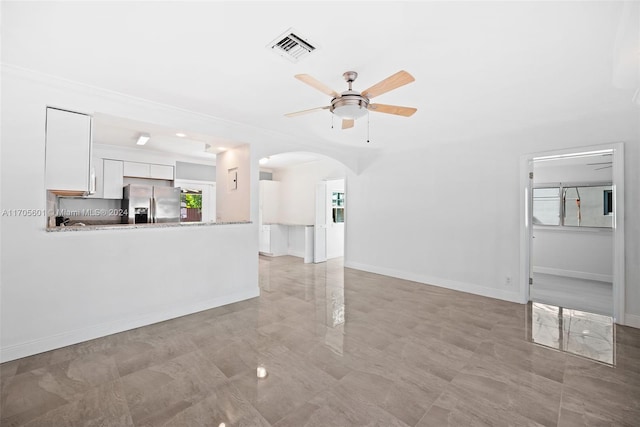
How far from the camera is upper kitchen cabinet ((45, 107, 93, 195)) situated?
2.66m

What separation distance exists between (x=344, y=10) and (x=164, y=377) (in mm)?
3004

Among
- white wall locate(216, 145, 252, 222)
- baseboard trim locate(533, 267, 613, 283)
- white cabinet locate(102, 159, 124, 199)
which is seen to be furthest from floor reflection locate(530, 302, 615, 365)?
white cabinet locate(102, 159, 124, 199)

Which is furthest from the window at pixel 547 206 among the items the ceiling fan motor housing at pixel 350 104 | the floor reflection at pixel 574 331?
the ceiling fan motor housing at pixel 350 104

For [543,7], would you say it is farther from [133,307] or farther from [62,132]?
[133,307]

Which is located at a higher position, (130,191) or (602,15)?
(602,15)

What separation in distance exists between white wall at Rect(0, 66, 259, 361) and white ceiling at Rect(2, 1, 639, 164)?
0.86 ft

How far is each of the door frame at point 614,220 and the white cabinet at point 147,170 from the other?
22.6 ft

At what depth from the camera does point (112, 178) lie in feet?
17.9

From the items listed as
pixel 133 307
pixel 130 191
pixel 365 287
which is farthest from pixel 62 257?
pixel 365 287

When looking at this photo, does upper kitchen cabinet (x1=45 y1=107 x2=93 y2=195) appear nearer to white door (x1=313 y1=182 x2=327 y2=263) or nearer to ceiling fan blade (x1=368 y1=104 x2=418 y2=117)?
ceiling fan blade (x1=368 y1=104 x2=418 y2=117)

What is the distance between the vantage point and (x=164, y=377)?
2.21 meters

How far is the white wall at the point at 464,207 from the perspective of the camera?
11.2 feet

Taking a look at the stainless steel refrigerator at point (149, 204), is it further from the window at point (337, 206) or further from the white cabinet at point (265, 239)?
the window at point (337, 206)

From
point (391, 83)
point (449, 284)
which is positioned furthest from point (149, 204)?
point (449, 284)
